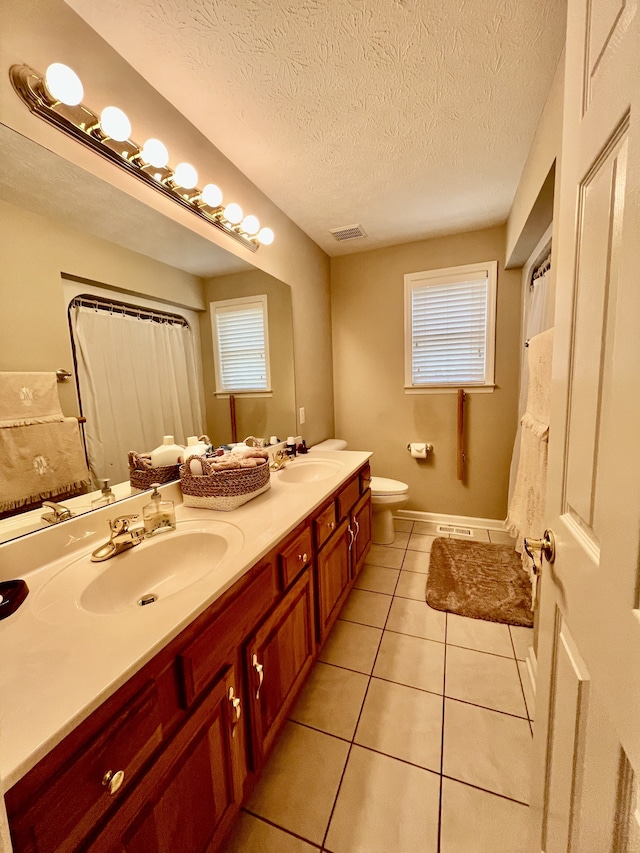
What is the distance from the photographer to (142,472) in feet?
4.19

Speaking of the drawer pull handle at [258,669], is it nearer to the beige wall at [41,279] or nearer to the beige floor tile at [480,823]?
the beige floor tile at [480,823]

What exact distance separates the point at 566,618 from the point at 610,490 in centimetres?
33

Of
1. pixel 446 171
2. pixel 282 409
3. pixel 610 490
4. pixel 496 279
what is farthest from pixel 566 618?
pixel 496 279

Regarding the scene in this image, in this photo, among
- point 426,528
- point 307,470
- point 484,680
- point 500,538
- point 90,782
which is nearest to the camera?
point 90,782

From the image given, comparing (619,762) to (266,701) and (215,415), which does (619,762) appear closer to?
(266,701)

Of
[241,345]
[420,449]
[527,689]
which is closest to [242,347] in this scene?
[241,345]

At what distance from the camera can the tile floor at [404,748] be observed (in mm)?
971

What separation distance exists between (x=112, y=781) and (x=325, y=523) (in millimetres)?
1024

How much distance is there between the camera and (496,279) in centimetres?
250

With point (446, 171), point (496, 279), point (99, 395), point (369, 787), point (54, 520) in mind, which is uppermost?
point (446, 171)

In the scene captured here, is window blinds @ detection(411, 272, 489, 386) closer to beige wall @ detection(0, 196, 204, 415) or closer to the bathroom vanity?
the bathroom vanity

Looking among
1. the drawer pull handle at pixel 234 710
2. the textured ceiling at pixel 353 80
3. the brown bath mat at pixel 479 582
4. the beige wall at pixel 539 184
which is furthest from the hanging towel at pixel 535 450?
the drawer pull handle at pixel 234 710

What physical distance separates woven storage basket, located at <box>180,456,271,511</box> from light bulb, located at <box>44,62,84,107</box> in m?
1.14

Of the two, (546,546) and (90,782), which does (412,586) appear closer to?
(546,546)
